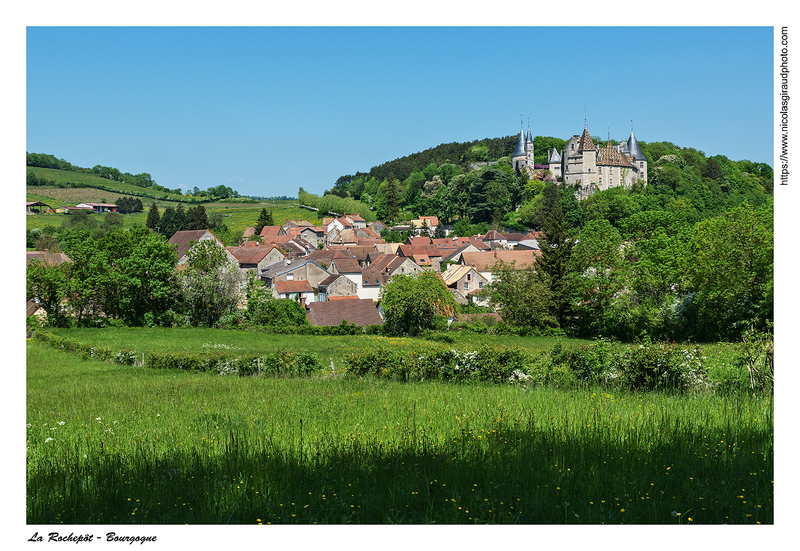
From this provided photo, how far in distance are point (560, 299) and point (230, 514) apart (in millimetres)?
43847

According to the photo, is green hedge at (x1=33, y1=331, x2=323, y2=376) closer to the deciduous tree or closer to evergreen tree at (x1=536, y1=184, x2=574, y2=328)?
the deciduous tree

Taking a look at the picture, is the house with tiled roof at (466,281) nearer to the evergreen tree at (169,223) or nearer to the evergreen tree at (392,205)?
the evergreen tree at (169,223)

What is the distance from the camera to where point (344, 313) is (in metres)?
48.2

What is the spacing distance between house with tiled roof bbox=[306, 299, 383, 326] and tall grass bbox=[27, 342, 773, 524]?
1445 inches

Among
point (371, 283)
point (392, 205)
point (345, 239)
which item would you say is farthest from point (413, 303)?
point (392, 205)

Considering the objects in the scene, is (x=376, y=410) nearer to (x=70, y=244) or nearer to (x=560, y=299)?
(x=560, y=299)

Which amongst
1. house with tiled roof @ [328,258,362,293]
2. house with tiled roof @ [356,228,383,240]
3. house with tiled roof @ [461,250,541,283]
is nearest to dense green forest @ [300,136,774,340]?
house with tiled roof @ [461,250,541,283]

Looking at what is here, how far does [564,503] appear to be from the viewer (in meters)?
4.98

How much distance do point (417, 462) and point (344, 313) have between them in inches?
1672

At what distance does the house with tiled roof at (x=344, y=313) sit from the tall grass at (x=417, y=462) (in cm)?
3671

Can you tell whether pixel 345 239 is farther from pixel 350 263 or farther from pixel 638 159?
A: pixel 638 159

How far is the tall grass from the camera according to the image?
5.04 m

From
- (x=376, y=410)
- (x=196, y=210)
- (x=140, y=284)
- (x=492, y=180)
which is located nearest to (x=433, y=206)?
(x=492, y=180)

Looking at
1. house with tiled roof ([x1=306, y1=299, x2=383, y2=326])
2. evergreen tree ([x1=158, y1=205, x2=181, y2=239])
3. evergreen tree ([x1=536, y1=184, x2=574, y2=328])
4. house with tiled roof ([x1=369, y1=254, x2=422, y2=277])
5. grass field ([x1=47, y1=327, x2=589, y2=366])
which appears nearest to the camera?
grass field ([x1=47, y1=327, x2=589, y2=366])
